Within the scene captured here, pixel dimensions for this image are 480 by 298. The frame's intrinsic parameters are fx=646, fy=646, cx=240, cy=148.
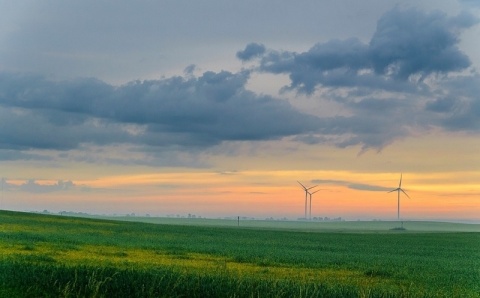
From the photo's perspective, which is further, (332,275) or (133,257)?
(133,257)

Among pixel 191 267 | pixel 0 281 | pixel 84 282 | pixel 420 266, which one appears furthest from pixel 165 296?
pixel 420 266

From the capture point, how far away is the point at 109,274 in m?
23.9

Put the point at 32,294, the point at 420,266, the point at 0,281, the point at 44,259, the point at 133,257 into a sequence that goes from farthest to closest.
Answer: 1. the point at 420,266
2. the point at 133,257
3. the point at 44,259
4. the point at 0,281
5. the point at 32,294

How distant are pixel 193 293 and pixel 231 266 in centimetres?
1788

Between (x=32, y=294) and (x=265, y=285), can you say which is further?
(x=265, y=285)

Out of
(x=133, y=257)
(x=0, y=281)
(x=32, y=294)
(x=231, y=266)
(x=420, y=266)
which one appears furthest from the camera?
(x=420, y=266)

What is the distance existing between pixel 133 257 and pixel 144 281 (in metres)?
20.5

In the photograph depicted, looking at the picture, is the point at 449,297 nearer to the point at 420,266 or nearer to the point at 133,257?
the point at 420,266

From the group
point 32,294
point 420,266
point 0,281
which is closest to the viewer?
point 32,294

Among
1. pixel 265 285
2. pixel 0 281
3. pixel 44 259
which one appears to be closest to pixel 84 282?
pixel 0 281

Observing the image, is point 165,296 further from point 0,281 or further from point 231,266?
point 231,266

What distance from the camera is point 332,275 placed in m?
37.2

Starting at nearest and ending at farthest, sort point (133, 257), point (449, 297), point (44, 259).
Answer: point (449, 297)
point (44, 259)
point (133, 257)

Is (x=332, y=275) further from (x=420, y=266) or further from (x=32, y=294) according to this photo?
(x=32, y=294)
